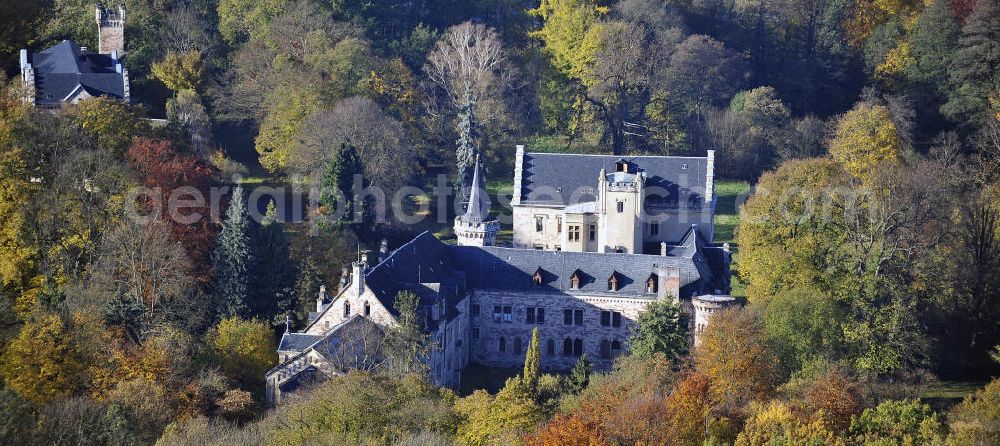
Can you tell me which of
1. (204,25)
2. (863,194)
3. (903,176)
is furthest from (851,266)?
(204,25)

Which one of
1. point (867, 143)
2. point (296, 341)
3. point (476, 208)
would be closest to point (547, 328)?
point (476, 208)

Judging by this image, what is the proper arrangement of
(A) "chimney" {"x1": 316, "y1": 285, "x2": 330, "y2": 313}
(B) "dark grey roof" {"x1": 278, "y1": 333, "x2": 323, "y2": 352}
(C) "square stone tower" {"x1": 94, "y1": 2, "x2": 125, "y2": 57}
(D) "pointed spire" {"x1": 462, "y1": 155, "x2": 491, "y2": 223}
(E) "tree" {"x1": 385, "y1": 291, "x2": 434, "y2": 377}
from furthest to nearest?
(C) "square stone tower" {"x1": 94, "y1": 2, "x2": 125, "y2": 57} < (D) "pointed spire" {"x1": 462, "y1": 155, "x2": 491, "y2": 223} < (A) "chimney" {"x1": 316, "y1": 285, "x2": 330, "y2": 313} < (B) "dark grey roof" {"x1": 278, "y1": 333, "x2": 323, "y2": 352} < (E) "tree" {"x1": 385, "y1": 291, "x2": 434, "y2": 377}

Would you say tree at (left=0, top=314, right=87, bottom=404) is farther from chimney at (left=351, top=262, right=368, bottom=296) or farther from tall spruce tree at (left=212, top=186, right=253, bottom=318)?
chimney at (left=351, top=262, right=368, bottom=296)

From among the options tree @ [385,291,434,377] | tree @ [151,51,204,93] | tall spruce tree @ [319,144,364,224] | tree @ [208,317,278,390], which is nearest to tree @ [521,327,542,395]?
tree @ [385,291,434,377]

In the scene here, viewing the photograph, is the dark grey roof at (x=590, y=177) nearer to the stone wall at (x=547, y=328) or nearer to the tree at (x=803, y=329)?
the stone wall at (x=547, y=328)

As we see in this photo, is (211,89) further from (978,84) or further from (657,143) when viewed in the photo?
(978,84)

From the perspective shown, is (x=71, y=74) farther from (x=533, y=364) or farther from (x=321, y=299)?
(x=533, y=364)

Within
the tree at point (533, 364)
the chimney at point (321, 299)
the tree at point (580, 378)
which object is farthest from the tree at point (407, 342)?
the tree at point (580, 378)
